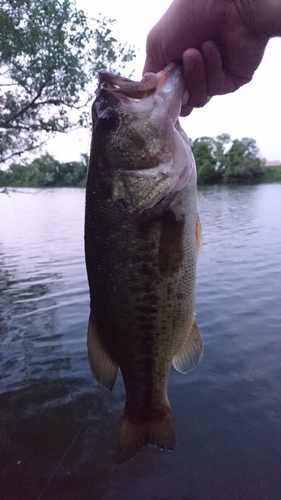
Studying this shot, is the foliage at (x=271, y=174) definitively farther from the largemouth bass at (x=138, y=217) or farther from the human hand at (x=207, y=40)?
the largemouth bass at (x=138, y=217)

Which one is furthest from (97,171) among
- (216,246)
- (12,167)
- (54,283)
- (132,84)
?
(12,167)

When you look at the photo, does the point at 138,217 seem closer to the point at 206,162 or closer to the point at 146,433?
the point at 146,433

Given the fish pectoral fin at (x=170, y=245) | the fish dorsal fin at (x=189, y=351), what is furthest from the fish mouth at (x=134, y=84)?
the fish dorsal fin at (x=189, y=351)

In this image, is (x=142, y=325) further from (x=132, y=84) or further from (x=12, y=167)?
(x=12, y=167)

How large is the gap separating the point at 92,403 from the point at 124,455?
3184mm

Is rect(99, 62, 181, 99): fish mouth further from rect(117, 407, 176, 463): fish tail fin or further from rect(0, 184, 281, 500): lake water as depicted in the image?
rect(0, 184, 281, 500): lake water

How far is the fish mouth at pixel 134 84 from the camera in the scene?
2293 mm

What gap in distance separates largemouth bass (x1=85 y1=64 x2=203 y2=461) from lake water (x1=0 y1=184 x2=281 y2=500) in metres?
2.53

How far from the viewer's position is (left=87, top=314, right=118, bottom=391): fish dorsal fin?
2.52m

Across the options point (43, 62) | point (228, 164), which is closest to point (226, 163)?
point (228, 164)

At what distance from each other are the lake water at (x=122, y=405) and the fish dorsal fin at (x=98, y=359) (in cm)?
233

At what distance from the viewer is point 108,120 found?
234cm

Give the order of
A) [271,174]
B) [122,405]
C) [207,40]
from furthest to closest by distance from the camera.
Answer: [271,174], [122,405], [207,40]

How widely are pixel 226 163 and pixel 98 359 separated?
80060mm
